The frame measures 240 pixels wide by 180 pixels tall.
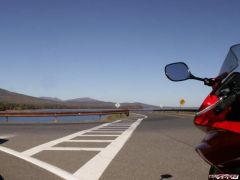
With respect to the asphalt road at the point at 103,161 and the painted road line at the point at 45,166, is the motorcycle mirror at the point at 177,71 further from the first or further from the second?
the painted road line at the point at 45,166

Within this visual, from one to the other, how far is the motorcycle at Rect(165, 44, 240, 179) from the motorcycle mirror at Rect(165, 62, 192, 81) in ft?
1.32

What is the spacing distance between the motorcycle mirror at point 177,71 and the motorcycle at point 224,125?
1.32 feet

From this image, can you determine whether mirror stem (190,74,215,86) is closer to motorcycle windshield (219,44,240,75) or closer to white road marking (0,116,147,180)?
motorcycle windshield (219,44,240,75)

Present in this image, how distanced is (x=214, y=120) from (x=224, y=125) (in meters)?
0.13

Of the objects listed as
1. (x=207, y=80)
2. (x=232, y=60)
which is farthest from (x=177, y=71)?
(x=232, y=60)

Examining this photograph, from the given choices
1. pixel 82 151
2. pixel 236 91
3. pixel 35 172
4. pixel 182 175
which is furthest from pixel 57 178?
pixel 236 91

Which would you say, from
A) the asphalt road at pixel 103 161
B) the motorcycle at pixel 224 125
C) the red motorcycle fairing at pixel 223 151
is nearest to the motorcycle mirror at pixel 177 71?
the motorcycle at pixel 224 125

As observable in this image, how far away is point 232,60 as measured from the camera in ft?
9.53

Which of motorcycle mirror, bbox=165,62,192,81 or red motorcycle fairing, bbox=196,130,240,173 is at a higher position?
motorcycle mirror, bbox=165,62,192,81

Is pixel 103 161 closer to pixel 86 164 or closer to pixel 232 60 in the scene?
pixel 86 164

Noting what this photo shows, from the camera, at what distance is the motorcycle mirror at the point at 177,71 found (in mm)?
3162

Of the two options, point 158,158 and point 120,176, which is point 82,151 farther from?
point 120,176

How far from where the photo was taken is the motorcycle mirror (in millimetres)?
3162

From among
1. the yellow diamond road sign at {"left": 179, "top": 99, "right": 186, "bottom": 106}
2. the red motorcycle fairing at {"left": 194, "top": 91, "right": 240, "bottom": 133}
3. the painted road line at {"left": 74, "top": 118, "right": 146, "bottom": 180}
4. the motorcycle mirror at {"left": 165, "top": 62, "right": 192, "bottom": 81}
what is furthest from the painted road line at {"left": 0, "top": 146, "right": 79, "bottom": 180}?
the yellow diamond road sign at {"left": 179, "top": 99, "right": 186, "bottom": 106}
